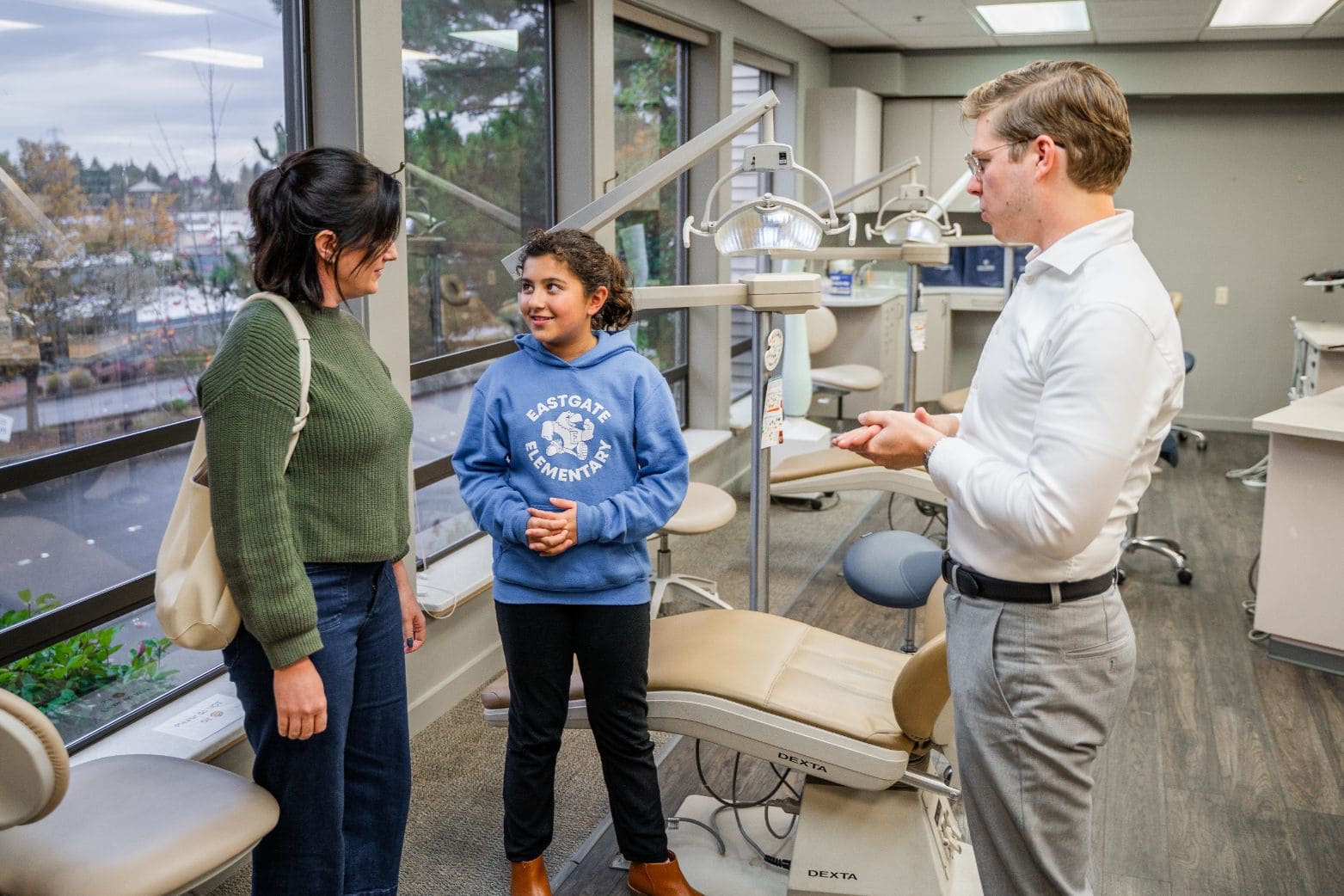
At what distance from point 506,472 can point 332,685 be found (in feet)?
2.02

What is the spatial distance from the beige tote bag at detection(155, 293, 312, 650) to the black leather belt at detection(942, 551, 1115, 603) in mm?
985

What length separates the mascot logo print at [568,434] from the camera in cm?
221

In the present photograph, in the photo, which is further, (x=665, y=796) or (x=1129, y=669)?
(x=665, y=796)

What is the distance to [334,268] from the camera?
5.90 ft

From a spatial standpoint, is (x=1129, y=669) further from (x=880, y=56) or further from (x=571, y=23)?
(x=880, y=56)

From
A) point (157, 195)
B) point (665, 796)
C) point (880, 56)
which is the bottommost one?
point (665, 796)

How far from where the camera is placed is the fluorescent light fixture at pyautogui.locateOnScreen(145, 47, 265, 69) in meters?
2.65

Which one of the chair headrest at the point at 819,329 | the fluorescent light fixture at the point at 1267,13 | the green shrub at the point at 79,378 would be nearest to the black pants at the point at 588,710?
the green shrub at the point at 79,378

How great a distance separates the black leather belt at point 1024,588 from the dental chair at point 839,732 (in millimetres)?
421

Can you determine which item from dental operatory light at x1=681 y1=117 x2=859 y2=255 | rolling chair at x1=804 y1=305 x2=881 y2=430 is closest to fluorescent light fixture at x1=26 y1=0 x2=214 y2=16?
dental operatory light at x1=681 y1=117 x2=859 y2=255

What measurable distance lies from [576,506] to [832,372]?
4.51 m

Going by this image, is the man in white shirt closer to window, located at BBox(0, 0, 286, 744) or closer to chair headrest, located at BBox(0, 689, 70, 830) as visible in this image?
chair headrest, located at BBox(0, 689, 70, 830)

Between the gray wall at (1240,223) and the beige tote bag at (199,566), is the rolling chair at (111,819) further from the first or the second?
the gray wall at (1240,223)

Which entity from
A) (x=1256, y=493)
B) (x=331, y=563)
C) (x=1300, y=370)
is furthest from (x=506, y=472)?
(x=1300, y=370)
